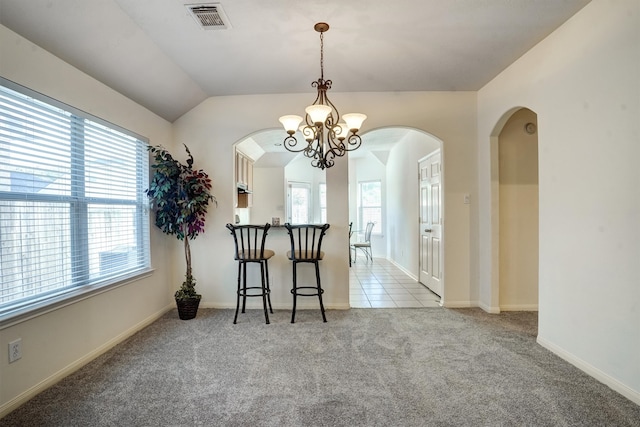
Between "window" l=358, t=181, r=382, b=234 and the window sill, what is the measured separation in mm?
5973

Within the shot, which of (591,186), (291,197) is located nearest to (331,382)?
(591,186)

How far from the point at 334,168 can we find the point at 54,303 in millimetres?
2808

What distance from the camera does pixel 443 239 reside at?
374 centimetres

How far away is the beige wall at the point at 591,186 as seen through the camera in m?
1.89

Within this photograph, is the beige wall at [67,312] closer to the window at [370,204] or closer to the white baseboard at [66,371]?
the white baseboard at [66,371]

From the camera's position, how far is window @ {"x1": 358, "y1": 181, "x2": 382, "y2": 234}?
26.2ft

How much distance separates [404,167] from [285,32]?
4.06 m

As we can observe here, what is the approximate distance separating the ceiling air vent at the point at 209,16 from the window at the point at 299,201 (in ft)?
17.5

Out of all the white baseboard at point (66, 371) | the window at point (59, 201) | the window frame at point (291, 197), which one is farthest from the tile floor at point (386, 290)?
the window at point (59, 201)

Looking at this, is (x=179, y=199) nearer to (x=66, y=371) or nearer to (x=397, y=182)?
(x=66, y=371)

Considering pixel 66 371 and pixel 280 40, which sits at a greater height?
pixel 280 40

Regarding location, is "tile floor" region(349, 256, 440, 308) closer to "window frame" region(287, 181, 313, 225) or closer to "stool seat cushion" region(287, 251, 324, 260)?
"stool seat cushion" region(287, 251, 324, 260)

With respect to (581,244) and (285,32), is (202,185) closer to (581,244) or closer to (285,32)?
(285,32)

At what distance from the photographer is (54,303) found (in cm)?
213
